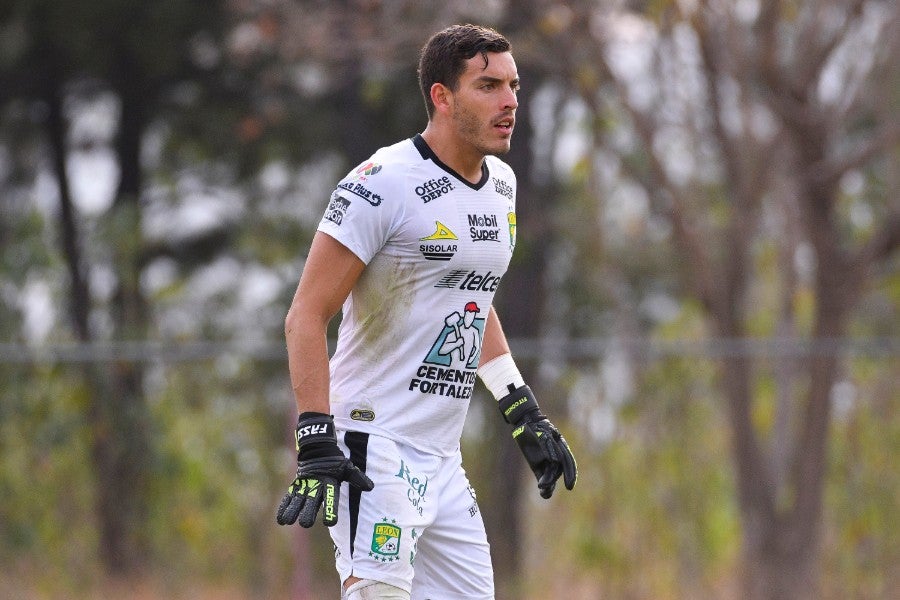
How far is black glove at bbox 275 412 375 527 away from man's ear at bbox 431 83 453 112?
1058 millimetres

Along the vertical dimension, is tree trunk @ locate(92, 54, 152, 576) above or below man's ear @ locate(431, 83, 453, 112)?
below

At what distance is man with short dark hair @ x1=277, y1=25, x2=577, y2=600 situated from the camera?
13.6 ft

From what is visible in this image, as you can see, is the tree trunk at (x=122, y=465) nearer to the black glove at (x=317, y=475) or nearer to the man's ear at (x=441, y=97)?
the man's ear at (x=441, y=97)

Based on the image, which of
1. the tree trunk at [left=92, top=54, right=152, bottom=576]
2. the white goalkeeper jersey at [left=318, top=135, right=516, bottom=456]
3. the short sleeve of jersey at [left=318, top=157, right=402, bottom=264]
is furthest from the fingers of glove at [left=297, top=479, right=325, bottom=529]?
the tree trunk at [left=92, top=54, right=152, bottom=576]

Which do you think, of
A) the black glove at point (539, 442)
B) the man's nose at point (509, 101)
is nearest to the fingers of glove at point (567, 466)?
the black glove at point (539, 442)

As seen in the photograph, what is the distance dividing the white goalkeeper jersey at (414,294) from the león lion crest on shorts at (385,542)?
0.29 meters

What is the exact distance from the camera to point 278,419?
9414mm

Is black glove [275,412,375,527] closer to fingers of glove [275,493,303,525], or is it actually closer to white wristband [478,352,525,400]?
fingers of glove [275,493,303,525]

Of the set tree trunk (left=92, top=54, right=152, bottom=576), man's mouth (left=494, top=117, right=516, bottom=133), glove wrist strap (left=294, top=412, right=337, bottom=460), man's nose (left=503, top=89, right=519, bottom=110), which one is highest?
man's nose (left=503, top=89, right=519, bottom=110)

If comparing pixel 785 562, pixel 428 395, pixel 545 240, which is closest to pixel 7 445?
pixel 545 240

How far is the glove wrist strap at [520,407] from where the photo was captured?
4806 millimetres

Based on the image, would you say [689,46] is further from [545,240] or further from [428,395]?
[428,395]

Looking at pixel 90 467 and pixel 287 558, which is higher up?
pixel 90 467

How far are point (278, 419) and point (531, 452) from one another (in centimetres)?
491
